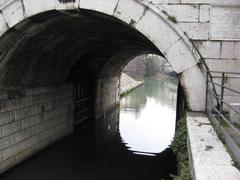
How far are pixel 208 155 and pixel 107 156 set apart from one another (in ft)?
20.5

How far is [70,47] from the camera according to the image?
29.6ft

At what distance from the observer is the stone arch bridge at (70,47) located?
5.08 meters

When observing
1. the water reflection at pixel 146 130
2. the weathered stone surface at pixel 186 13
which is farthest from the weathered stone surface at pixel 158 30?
the water reflection at pixel 146 130

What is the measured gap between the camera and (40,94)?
27.8 ft

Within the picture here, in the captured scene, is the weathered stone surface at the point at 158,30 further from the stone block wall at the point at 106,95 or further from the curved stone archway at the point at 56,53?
the stone block wall at the point at 106,95

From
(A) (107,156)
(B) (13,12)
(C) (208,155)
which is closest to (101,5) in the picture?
(B) (13,12)

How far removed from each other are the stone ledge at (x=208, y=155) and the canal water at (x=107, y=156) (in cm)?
387

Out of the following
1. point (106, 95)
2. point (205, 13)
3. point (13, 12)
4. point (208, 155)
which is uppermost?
point (13, 12)

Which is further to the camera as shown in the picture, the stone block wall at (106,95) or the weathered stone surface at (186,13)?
the stone block wall at (106,95)

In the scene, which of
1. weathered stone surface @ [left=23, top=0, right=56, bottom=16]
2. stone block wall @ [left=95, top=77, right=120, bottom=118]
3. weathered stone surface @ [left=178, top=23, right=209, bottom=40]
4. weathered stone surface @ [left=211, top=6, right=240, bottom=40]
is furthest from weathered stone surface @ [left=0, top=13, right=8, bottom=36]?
stone block wall @ [left=95, top=77, right=120, bottom=118]

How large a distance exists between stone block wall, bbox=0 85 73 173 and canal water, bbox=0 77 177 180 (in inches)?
11.3

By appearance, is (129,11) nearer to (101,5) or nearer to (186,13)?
(101,5)

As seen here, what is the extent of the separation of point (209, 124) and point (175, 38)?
1.60 metres

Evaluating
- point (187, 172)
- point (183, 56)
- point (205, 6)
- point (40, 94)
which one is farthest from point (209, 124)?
point (40, 94)
